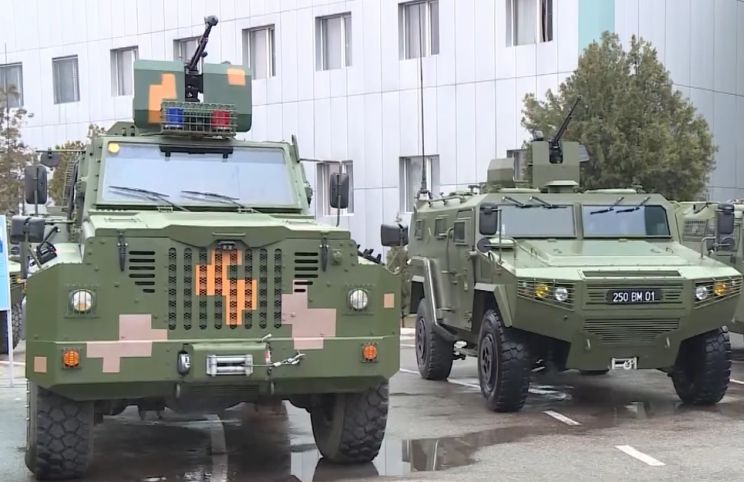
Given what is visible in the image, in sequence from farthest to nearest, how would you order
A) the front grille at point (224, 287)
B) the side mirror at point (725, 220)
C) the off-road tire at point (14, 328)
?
the off-road tire at point (14, 328), the side mirror at point (725, 220), the front grille at point (224, 287)

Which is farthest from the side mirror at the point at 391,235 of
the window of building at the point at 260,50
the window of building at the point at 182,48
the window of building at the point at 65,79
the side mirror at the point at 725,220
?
the window of building at the point at 65,79

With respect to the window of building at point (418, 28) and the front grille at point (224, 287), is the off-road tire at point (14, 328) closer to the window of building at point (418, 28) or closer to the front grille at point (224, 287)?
the front grille at point (224, 287)

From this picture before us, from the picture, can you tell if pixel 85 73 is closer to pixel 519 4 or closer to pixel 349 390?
pixel 519 4

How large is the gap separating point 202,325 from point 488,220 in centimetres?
403

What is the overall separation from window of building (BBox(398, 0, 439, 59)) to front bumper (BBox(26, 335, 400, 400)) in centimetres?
1582

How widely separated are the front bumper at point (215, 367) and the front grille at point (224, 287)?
0.46 feet

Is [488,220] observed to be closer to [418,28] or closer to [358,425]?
[358,425]

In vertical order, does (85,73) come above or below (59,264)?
above

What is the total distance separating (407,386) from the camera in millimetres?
11945

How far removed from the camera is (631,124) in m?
16.8

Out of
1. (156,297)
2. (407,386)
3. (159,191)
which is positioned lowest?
(407,386)

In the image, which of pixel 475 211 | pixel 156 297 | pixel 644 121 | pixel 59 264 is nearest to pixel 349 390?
pixel 156 297

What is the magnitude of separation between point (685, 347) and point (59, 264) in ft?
19.7

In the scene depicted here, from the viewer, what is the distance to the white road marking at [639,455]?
7591 millimetres
